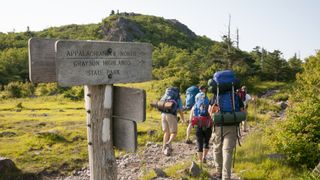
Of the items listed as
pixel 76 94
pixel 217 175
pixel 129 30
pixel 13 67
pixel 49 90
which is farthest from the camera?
pixel 129 30

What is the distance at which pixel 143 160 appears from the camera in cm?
1105

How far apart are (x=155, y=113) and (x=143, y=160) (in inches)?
467

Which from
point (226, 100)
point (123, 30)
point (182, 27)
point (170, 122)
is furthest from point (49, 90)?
point (182, 27)

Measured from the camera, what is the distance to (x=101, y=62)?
3.34 metres

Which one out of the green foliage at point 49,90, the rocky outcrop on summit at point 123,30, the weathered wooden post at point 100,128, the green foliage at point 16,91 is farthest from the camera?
the rocky outcrop on summit at point 123,30

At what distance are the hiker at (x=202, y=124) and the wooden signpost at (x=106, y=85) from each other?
5642 mm

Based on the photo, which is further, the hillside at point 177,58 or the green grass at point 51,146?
the hillside at point 177,58

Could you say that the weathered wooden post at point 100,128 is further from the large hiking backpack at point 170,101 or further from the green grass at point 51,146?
the green grass at point 51,146

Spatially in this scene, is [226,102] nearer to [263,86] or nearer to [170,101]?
[170,101]

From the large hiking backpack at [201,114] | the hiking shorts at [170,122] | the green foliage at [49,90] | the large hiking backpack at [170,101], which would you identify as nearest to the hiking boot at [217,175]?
the large hiking backpack at [201,114]

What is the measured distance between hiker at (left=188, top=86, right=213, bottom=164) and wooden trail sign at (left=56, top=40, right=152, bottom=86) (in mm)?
5627

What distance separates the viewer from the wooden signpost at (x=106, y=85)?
10.4 feet

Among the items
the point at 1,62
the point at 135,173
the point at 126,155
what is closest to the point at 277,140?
the point at 135,173

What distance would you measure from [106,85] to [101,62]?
0.86ft
